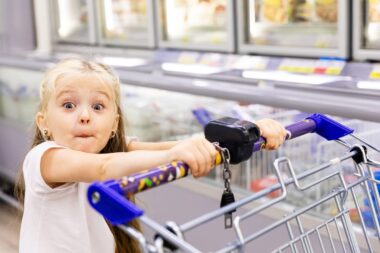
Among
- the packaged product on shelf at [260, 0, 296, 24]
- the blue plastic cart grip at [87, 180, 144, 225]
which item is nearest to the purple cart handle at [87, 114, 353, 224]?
the blue plastic cart grip at [87, 180, 144, 225]

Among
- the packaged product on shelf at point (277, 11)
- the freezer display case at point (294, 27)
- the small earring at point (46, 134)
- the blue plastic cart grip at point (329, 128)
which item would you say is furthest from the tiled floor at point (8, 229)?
the blue plastic cart grip at point (329, 128)

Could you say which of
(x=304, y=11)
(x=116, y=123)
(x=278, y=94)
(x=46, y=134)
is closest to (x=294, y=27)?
(x=304, y=11)

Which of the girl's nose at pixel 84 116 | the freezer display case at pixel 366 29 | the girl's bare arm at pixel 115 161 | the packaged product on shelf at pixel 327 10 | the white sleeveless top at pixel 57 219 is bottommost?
the white sleeveless top at pixel 57 219

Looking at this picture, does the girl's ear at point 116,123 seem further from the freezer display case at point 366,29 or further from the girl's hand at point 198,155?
the freezer display case at point 366,29

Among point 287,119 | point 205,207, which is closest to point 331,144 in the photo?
point 287,119

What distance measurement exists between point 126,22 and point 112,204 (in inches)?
144

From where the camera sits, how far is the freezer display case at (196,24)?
11.3 feet

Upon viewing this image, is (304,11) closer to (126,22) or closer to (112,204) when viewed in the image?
(126,22)

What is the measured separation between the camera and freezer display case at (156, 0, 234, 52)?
3.43m

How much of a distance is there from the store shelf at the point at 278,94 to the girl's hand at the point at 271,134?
505 millimetres

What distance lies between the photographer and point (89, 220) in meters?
1.45

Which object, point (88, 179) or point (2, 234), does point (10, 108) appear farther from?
point (88, 179)

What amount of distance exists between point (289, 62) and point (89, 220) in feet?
5.69

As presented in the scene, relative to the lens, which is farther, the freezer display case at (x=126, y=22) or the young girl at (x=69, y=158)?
the freezer display case at (x=126, y=22)
